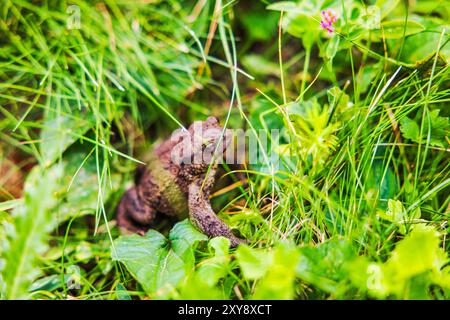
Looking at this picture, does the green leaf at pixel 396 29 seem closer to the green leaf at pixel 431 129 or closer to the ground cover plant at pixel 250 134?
the ground cover plant at pixel 250 134

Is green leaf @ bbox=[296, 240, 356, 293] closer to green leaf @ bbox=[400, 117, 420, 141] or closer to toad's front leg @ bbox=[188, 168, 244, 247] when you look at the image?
toad's front leg @ bbox=[188, 168, 244, 247]

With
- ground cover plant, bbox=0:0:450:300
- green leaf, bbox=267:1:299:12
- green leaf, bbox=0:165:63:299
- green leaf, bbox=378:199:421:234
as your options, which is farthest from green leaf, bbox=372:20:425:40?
green leaf, bbox=0:165:63:299

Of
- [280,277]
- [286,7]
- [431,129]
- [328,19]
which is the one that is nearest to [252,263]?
[280,277]

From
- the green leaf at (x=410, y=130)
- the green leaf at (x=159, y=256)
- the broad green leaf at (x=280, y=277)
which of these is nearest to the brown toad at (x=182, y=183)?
the green leaf at (x=159, y=256)

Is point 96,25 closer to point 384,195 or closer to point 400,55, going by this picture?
point 400,55
